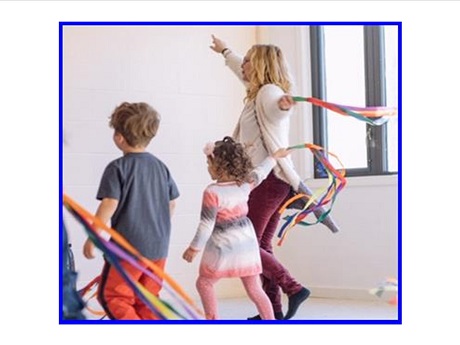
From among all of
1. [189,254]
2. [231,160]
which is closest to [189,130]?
[231,160]

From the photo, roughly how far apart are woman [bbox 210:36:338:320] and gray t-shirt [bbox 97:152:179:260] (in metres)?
0.30

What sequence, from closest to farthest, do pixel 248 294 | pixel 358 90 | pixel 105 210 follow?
1. pixel 105 210
2. pixel 248 294
3. pixel 358 90

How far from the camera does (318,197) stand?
3285mm

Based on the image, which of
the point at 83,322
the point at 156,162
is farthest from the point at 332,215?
the point at 83,322

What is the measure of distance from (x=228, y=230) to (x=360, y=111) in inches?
23.6

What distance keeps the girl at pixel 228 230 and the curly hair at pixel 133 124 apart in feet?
0.67

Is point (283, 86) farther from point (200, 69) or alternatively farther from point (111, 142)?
point (111, 142)

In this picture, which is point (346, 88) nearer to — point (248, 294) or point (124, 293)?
point (248, 294)

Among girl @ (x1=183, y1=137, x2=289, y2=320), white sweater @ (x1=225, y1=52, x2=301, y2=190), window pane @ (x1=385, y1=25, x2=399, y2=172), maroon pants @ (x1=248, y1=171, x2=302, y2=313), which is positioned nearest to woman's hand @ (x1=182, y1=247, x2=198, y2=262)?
girl @ (x1=183, y1=137, x2=289, y2=320)

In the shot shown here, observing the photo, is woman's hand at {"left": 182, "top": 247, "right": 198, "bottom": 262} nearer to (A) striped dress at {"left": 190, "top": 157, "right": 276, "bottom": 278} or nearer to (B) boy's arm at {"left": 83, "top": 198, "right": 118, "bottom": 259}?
(A) striped dress at {"left": 190, "top": 157, "right": 276, "bottom": 278}

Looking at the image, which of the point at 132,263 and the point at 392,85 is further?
the point at 392,85

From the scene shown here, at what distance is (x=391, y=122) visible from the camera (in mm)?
3246

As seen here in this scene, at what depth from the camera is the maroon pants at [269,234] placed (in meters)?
3.23

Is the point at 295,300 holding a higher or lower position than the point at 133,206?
lower
